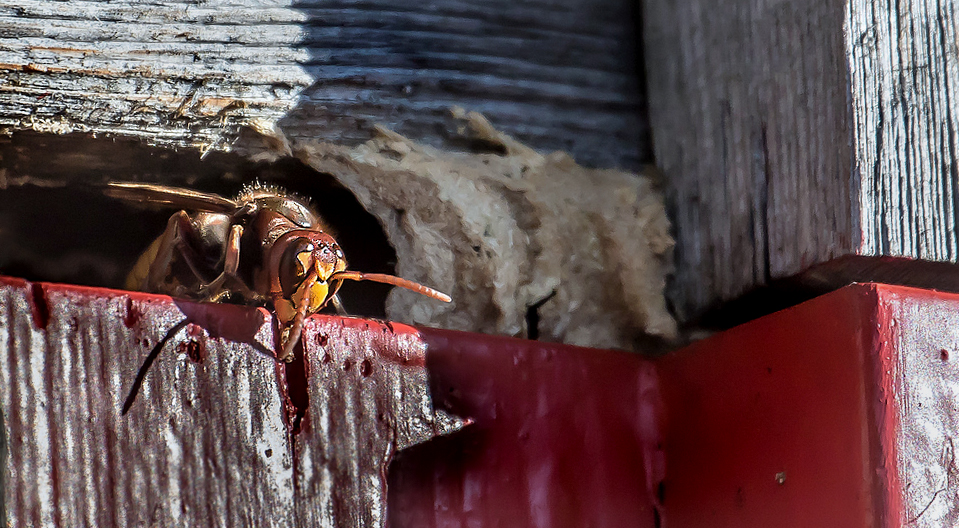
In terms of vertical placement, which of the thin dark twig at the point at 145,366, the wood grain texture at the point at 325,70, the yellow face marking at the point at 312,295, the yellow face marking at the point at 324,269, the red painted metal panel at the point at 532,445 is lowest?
the red painted metal panel at the point at 532,445

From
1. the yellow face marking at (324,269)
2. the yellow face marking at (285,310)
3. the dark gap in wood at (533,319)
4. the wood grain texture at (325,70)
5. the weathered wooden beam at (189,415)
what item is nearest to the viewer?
the weathered wooden beam at (189,415)

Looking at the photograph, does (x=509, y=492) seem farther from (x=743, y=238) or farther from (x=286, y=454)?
(x=743, y=238)

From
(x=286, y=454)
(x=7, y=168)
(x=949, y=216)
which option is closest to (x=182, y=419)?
(x=286, y=454)

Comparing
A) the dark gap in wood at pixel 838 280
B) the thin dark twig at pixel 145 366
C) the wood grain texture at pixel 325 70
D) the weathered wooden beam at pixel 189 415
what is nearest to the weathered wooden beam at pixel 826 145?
the dark gap in wood at pixel 838 280

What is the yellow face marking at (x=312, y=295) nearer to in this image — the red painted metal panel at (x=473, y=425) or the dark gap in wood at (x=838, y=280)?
the red painted metal panel at (x=473, y=425)

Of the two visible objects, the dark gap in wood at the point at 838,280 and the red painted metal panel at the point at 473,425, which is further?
the dark gap in wood at the point at 838,280

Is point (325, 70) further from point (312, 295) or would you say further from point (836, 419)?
point (836, 419)

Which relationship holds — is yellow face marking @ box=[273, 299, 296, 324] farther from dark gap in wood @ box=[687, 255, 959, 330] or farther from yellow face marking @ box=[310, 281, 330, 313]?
dark gap in wood @ box=[687, 255, 959, 330]

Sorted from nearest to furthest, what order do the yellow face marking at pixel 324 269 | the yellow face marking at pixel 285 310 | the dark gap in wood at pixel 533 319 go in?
the yellow face marking at pixel 285 310 → the yellow face marking at pixel 324 269 → the dark gap in wood at pixel 533 319

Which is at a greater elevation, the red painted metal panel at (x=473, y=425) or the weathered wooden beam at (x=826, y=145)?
the weathered wooden beam at (x=826, y=145)
